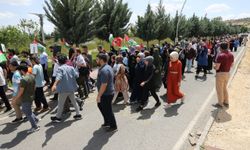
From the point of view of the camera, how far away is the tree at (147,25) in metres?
27.4

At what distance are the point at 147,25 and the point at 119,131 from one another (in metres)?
21.8

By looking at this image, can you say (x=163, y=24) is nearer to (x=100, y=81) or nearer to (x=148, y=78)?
(x=148, y=78)

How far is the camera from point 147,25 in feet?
90.2

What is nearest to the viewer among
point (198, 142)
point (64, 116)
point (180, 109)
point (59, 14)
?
point (198, 142)

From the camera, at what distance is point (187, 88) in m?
11.6

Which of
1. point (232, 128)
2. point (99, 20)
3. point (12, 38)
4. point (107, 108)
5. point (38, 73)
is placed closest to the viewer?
point (107, 108)

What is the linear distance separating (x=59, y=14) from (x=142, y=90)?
9.15 metres

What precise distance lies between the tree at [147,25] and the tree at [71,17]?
11164mm

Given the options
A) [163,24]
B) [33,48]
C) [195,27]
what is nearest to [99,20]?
[33,48]

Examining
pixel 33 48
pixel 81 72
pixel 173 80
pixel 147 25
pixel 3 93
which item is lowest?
pixel 173 80

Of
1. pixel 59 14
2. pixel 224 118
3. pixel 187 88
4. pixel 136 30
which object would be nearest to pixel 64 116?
pixel 224 118

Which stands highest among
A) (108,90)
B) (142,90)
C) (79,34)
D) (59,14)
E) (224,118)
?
Result: (59,14)

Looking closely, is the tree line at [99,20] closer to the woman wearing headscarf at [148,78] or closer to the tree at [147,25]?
the tree at [147,25]

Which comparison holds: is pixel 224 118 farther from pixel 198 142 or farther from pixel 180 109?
pixel 198 142
